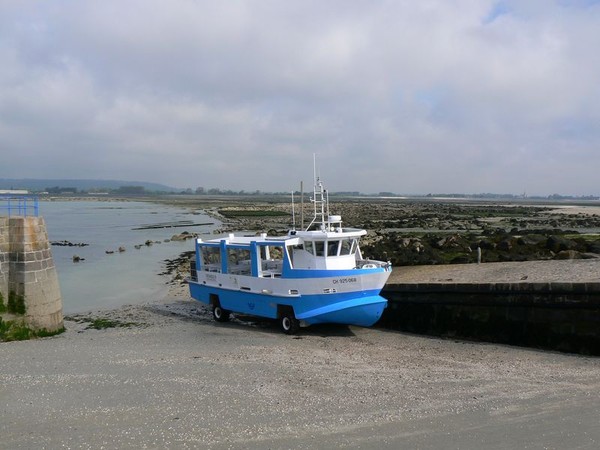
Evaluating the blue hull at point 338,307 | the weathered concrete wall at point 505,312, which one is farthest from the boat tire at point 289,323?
the weathered concrete wall at point 505,312

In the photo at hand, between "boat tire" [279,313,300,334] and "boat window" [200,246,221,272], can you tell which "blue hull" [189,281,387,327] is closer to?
"boat tire" [279,313,300,334]

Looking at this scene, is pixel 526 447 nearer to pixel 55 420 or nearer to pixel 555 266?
pixel 55 420

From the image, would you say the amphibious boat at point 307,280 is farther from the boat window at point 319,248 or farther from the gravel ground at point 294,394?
the gravel ground at point 294,394

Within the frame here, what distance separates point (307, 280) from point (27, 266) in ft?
27.8

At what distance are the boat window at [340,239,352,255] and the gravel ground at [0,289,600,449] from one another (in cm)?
262

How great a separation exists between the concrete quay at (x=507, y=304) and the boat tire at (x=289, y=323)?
11.0ft

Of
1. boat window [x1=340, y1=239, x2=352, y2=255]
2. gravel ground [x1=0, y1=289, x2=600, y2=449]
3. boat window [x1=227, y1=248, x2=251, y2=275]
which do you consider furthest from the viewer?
boat window [x1=227, y1=248, x2=251, y2=275]

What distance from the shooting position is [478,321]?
15.5 metres

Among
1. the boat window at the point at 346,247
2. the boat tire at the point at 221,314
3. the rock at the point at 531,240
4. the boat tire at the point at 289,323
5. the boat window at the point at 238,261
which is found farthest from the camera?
the rock at the point at 531,240

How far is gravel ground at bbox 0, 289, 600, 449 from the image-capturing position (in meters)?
8.59

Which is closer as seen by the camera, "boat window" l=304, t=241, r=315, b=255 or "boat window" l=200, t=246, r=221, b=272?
"boat window" l=304, t=241, r=315, b=255

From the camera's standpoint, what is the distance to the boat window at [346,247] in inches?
669

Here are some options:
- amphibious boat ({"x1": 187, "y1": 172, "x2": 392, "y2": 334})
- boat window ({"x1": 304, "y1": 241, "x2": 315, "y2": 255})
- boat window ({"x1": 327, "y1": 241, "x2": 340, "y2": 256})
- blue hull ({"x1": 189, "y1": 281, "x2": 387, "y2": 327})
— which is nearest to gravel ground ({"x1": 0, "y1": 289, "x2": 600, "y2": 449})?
blue hull ({"x1": 189, "y1": 281, "x2": 387, "y2": 327})

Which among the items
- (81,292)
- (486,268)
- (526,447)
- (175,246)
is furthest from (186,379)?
(175,246)
